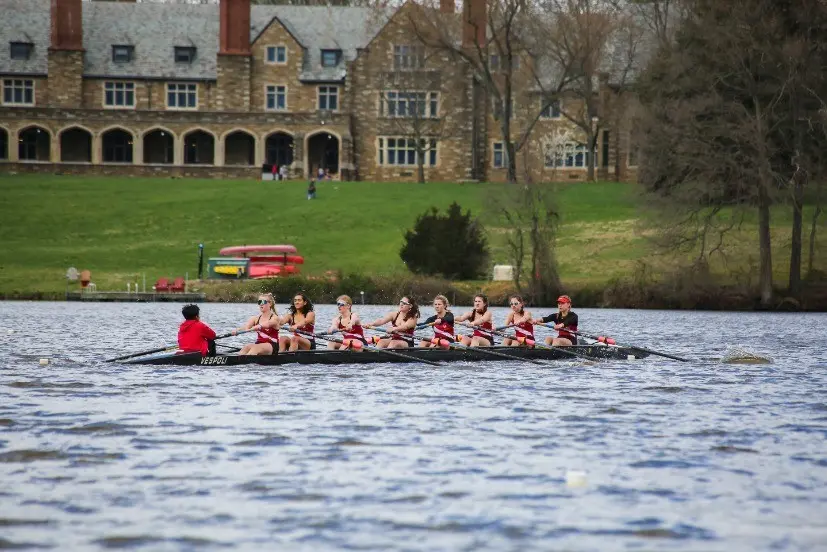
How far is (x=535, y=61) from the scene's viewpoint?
86.7 meters

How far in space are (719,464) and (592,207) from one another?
60262mm

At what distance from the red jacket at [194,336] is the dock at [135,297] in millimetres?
32341

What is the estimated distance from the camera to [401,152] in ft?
296

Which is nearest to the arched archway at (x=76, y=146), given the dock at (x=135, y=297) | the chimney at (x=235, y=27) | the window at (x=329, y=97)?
the chimney at (x=235, y=27)

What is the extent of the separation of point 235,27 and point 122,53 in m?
7.53

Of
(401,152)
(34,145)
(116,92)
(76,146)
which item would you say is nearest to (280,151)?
(401,152)

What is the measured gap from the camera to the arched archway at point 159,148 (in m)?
91.6

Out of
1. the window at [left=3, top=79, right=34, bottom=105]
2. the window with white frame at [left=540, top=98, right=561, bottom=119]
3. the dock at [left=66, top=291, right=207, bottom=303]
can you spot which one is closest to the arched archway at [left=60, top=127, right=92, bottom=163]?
the window at [left=3, top=79, right=34, bottom=105]

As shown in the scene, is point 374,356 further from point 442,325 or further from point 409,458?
point 409,458

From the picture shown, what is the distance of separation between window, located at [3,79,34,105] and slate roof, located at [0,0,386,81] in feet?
2.55

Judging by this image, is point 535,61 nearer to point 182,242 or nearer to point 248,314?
point 182,242

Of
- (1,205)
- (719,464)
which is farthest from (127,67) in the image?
(719,464)

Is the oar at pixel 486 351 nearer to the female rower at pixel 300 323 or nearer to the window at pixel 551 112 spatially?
the female rower at pixel 300 323

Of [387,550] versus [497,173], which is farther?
[497,173]
